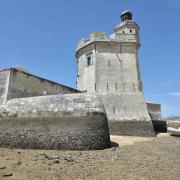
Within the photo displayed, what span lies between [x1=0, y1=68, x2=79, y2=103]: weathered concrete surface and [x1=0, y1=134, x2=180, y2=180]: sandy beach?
194 inches

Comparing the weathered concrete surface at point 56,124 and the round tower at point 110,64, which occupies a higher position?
the round tower at point 110,64

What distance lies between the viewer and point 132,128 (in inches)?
790

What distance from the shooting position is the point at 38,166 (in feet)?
24.3

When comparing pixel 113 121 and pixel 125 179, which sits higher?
pixel 113 121

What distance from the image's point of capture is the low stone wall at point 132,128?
19.6m

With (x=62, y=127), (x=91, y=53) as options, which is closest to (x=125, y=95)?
(x=91, y=53)

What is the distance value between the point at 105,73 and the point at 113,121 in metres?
5.22

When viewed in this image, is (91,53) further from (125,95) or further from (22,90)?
(22,90)

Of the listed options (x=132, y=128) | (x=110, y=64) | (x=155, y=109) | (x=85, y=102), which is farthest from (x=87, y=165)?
(x=155, y=109)

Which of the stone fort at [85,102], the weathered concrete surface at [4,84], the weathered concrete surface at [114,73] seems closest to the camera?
the stone fort at [85,102]

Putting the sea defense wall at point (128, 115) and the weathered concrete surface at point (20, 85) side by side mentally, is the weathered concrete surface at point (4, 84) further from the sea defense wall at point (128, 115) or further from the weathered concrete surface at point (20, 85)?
the sea defense wall at point (128, 115)

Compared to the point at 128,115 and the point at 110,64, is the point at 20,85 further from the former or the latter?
the point at 110,64

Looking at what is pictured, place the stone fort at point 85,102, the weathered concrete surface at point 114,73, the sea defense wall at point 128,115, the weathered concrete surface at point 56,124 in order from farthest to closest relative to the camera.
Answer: the weathered concrete surface at point 114,73
the sea defense wall at point 128,115
the stone fort at point 85,102
the weathered concrete surface at point 56,124

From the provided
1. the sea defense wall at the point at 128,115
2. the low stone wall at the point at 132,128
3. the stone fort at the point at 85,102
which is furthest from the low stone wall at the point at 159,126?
the low stone wall at the point at 132,128
